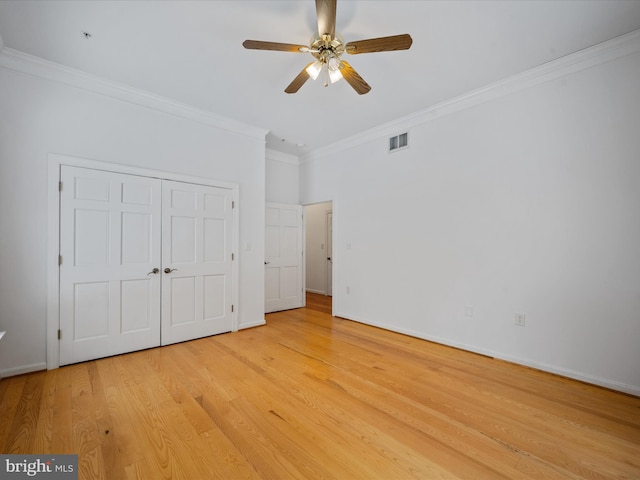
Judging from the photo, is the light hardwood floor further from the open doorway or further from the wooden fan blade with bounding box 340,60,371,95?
the open doorway

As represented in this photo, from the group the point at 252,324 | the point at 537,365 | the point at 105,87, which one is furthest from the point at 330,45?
the point at 252,324

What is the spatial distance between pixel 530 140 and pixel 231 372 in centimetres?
391

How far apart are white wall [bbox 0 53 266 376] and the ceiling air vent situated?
2998 millimetres

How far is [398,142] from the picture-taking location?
170 inches

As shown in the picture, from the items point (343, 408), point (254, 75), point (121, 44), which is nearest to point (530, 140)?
point (254, 75)

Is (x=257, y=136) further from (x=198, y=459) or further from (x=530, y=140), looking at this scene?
(x=198, y=459)

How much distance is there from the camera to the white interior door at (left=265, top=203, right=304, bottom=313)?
5.50m

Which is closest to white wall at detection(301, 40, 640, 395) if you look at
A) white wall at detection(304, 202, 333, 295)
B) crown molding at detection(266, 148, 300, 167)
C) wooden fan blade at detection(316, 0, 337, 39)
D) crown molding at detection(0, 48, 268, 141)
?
crown molding at detection(266, 148, 300, 167)

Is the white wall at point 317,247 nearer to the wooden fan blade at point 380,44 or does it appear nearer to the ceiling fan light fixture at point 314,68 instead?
the ceiling fan light fixture at point 314,68

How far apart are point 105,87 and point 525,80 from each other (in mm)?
4552

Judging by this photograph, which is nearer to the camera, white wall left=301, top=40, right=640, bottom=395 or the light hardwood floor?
the light hardwood floor

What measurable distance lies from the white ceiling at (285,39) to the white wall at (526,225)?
47 centimetres

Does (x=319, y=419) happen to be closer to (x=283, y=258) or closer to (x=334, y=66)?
(x=334, y=66)

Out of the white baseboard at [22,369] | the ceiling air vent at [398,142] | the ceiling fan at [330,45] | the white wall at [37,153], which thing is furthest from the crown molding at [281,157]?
the white baseboard at [22,369]
